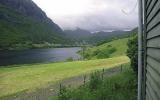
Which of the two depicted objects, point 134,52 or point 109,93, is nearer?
point 109,93

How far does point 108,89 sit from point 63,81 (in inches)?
623

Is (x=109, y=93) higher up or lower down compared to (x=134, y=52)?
lower down

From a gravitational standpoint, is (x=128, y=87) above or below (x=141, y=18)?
below

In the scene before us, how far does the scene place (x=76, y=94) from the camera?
80.5 feet

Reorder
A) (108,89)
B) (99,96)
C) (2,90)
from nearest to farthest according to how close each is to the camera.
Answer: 1. (99,96)
2. (108,89)
3. (2,90)

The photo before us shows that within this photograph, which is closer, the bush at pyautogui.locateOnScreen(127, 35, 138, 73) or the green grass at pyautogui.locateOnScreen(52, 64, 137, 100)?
the green grass at pyautogui.locateOnScreen(52, 64, 137, 100)

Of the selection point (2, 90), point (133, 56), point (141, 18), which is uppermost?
point (141, 18)

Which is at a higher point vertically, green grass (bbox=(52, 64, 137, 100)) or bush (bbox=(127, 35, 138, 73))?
bush (bbox=(127, 35, 138, 73))

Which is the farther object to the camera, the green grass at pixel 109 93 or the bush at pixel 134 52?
the bush at pixel 134 52

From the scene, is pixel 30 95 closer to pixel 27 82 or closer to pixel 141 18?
pixel 27 82

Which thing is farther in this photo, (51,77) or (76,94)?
(51,77)

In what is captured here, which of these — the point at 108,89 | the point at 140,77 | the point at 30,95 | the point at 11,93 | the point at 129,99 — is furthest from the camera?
the point at 11,93

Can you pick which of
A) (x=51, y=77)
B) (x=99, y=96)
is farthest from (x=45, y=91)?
(x=99, y=96)

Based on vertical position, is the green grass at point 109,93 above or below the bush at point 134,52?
below
